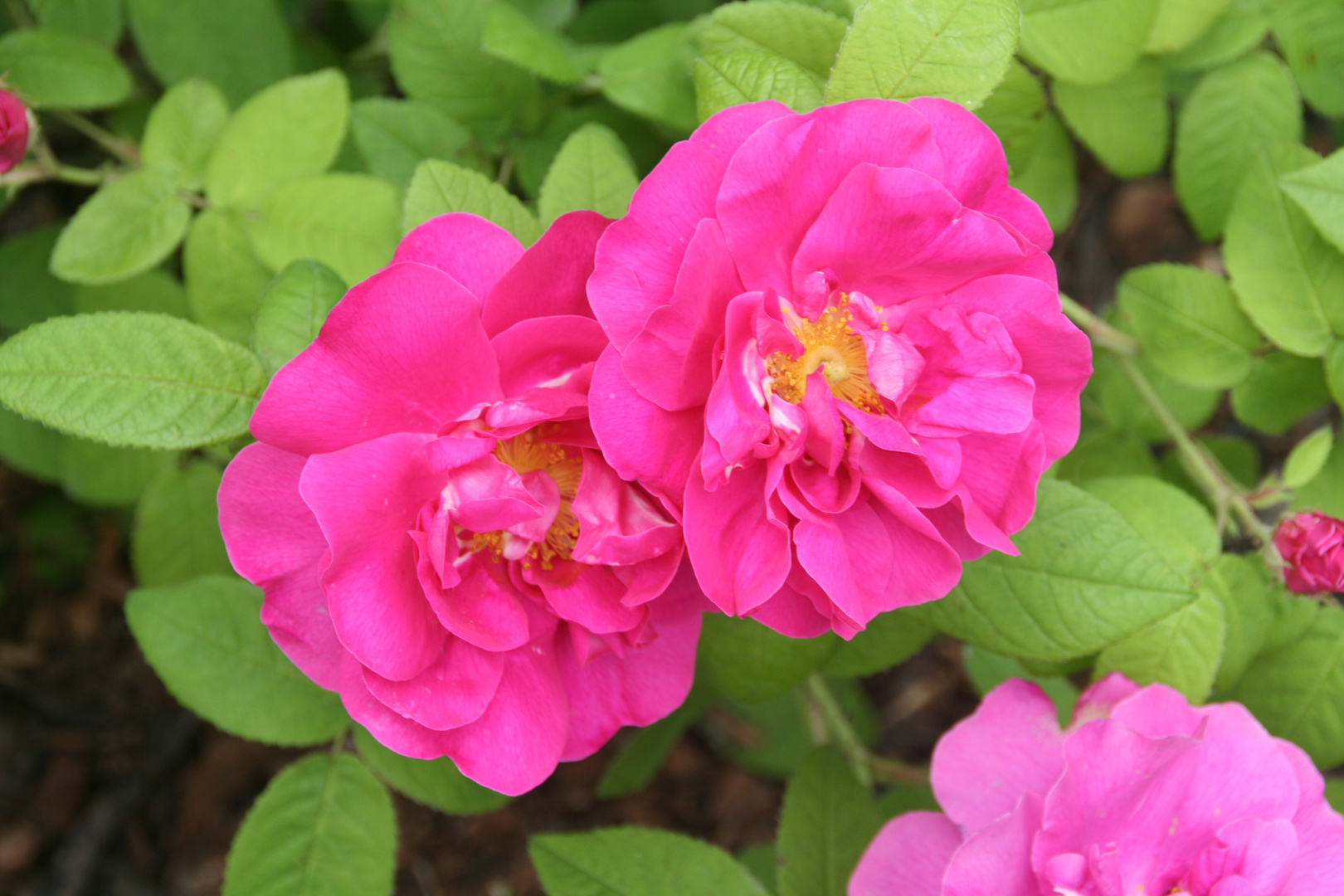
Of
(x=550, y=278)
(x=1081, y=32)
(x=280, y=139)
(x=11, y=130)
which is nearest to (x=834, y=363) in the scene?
(x=550, y=278)

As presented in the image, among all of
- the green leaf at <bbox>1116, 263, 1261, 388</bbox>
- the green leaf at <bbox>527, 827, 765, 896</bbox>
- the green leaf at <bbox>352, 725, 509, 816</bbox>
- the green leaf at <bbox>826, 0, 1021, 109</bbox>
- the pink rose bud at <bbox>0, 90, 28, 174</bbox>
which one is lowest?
the green leaf at <bbox>352, 725, 509, 816</bbox>

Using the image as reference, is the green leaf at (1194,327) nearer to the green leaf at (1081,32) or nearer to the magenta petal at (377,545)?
the green leaf at (1081,32)

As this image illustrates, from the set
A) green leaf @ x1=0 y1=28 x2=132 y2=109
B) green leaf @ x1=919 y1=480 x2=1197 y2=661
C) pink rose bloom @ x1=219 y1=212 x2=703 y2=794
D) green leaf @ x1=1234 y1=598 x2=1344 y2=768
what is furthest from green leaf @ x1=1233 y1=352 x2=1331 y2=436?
green leaf @ x1=0 y1=28 x2=132 y2=109

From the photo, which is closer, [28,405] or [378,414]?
[378,414]

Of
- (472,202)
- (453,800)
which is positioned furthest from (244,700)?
(472,202)

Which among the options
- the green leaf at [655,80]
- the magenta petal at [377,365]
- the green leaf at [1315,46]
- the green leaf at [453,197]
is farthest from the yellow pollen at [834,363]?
the green leaf at [1315,46]

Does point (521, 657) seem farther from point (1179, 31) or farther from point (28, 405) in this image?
point (1179, 31)

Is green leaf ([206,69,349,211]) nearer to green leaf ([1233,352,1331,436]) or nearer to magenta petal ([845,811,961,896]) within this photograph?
magenta petal ([845,811,961,896])
